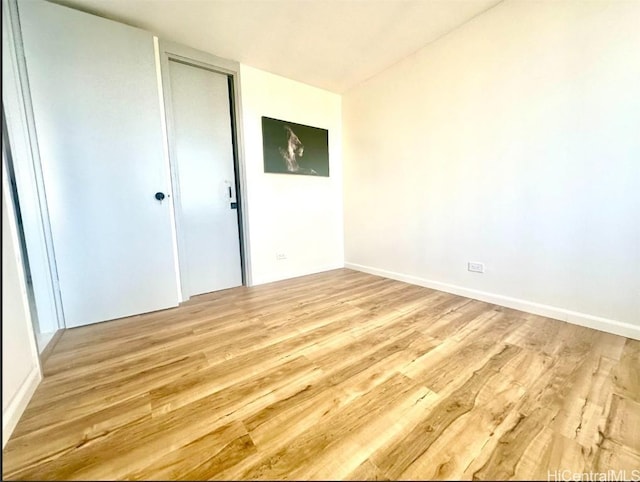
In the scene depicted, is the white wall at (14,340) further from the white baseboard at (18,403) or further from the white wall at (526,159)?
the white wall at (526,159)

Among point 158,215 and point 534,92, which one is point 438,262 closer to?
point 534,92

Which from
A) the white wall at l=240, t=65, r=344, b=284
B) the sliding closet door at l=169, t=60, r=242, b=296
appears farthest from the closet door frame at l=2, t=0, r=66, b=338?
the white wall at l=240, t=65, r=344, b=284

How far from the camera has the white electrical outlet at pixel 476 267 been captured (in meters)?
2.41

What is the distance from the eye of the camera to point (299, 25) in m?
2.25

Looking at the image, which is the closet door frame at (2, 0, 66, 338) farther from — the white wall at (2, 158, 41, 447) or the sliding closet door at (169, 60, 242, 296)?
the sliding closet door at (169, 60, 242, 296)

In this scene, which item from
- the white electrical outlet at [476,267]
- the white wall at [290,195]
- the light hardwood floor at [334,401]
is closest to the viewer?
the light hardwood floor at [334,401]

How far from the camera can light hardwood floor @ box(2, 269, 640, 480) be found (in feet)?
3.02

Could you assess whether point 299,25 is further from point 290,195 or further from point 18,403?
point 18,403

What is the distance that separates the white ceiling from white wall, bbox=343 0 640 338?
1.00ft

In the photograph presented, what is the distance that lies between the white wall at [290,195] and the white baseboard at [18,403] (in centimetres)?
188

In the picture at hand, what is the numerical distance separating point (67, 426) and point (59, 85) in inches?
87.4

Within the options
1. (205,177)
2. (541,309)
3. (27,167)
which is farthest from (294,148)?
(541,309)

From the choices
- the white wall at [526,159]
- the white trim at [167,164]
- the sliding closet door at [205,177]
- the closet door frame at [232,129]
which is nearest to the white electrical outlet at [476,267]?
the white wall at [526,159]

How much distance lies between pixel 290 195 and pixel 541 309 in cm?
273
